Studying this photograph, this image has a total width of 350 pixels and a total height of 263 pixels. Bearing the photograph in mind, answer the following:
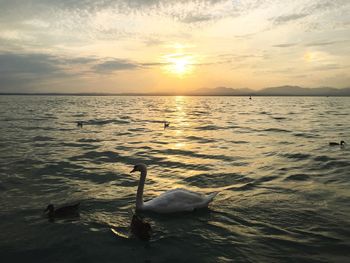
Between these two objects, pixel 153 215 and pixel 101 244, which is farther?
pixel 153 215

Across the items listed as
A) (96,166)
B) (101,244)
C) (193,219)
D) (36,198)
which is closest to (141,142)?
(96,166)

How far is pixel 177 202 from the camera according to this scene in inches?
395

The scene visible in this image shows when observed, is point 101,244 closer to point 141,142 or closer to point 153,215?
point 153,215

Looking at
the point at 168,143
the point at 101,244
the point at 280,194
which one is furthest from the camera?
the point at 168,143

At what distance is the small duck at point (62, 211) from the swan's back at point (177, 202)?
1.88m

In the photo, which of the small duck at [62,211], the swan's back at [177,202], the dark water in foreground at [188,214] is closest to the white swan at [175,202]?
the swan's back at [177,202]

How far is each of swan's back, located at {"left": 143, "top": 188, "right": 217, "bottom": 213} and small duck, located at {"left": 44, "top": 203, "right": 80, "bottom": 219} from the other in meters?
1.88

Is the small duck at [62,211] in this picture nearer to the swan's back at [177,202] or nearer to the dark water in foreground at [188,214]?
the dark water in foreground at [188,214]

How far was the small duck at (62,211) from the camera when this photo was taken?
9.42 m

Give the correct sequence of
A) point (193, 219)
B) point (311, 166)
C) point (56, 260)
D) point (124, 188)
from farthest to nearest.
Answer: point (311, 166)
point (124, 188)
point (193, 219)
point (56, 260)

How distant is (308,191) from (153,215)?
550 cm

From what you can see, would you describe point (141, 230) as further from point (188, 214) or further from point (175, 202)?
point (188, 214)

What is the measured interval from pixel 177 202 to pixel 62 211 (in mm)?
3072

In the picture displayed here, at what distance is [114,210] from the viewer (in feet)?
33.2
